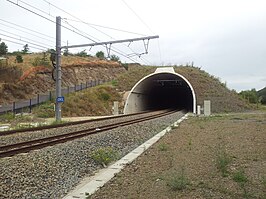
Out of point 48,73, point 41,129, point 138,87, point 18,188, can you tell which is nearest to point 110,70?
point 48,73

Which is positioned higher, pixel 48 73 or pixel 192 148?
pixel 48 73

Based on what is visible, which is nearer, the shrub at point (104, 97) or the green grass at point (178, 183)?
the green grass at point (178, 183)

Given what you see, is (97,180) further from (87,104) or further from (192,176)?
(87,104)

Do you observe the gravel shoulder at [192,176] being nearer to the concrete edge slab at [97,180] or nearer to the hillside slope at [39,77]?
the concrete edge slab at [97,180]

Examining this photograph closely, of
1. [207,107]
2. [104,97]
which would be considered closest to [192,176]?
[207,107]

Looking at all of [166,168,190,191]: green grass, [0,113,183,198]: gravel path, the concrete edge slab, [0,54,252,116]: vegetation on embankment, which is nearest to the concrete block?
[0,54,252,116]: vegetation on embankment

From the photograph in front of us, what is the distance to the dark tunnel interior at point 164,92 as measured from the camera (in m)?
49.9

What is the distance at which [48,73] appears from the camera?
61062 mm

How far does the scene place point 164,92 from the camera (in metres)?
66.6

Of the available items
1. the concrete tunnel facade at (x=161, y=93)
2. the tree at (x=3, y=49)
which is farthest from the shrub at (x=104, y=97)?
the tree at (x=3, y=49)

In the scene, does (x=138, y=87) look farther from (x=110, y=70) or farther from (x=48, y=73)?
(x=110, y=70)

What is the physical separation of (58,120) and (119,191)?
21027 mm

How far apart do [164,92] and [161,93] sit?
2.17 feet

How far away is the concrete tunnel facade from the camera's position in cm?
4572
